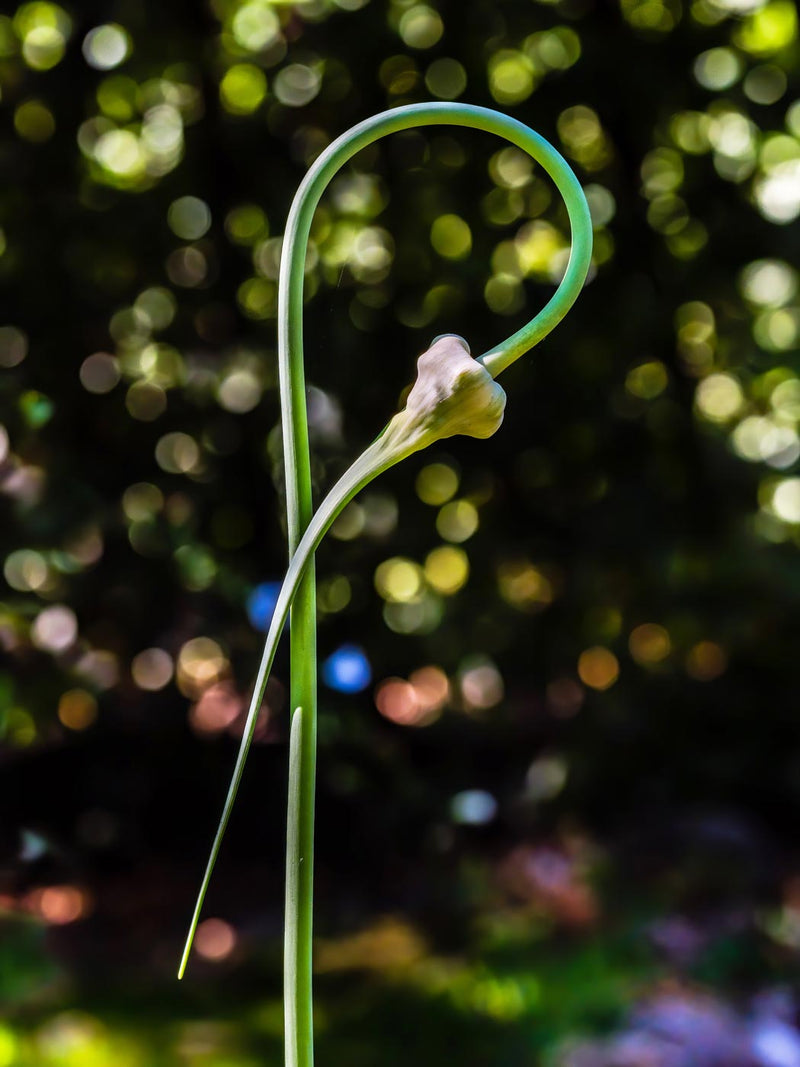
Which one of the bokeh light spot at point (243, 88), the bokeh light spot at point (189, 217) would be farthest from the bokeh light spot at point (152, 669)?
the bokeh light spot at point (243, 88)

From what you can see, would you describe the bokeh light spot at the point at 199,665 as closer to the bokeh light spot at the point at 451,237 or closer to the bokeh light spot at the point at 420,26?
the bokeh light spot at the point at 451,237

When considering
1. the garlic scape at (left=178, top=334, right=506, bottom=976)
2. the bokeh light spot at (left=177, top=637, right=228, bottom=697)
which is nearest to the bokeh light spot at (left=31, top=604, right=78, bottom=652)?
the bokeh light spot at (left=177, top=637, right=228, bottom=697)

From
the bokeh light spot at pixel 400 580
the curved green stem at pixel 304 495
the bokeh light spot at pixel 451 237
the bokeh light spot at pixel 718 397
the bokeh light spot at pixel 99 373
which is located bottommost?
the curved green stem at pixel 304 495

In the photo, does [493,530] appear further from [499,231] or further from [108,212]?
[108,212]

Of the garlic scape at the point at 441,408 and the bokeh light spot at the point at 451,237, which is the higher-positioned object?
the bokeh light spot at the point at 451,237

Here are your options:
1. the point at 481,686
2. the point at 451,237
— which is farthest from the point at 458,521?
the point at 451,237

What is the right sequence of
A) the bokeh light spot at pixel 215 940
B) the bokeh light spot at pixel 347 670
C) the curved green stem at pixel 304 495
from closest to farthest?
the curved green stem at pixel 304 495 → the bokeh light spot at pixel 215 940 → the bokeh light spot at pixel 347 670

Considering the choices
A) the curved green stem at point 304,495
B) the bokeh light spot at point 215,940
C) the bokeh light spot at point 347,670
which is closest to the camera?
the curved green stem at point 304,495
